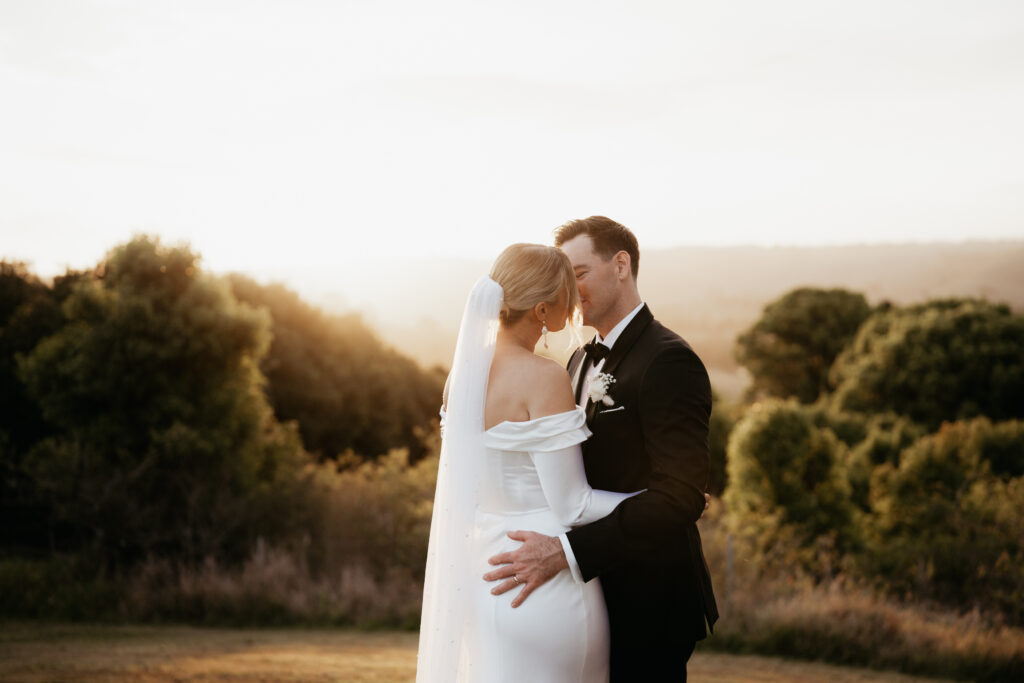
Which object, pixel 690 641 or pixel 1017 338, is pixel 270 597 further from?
pixel 1017 338

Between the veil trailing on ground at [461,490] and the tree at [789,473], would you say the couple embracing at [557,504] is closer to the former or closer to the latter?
the veil trailing on ground at [461,490]

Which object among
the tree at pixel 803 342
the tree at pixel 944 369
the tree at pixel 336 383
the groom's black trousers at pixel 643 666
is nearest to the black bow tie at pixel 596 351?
the groom's black trousers at pixel 643 666

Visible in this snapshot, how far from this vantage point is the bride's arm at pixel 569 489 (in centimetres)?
329

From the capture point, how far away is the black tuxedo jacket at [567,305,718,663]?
337 cm

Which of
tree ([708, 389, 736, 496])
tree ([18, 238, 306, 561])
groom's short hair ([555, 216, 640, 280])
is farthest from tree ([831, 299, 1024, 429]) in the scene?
groom's short hair ([555, 216, 640, 280])

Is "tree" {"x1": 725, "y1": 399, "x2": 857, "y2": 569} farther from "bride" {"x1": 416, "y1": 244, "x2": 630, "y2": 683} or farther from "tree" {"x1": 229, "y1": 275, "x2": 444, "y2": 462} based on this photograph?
"bride" {"x1": 416, "y1": 244, "x2": 630, "y2": 683}

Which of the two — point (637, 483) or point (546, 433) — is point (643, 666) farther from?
point (546, 433)

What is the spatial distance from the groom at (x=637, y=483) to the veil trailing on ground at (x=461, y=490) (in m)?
0.23

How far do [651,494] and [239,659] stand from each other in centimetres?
894

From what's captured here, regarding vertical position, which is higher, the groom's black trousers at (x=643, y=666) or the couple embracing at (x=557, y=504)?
the couple embracing at (x=557, y=504)

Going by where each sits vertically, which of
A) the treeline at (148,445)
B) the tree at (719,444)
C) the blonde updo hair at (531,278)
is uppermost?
the blonde updo hair at (531,278)

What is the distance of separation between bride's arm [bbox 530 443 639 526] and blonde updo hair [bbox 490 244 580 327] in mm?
570

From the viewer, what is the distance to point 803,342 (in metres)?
44.5

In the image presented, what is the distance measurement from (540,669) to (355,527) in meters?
14.7
